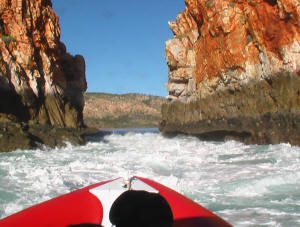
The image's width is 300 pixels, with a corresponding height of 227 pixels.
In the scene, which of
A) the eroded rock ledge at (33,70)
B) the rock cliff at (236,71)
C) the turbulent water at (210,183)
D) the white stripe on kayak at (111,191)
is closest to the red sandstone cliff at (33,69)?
the eroded rock ledge at (33,70)

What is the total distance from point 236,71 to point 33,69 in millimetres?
17232

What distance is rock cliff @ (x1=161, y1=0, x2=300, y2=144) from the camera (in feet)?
88.9

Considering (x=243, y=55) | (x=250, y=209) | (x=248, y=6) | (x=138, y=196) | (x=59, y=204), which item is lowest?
(x=250, y=209)


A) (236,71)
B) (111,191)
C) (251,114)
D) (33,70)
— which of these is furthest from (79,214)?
(33,70)

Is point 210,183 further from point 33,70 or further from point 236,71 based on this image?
point 33,70

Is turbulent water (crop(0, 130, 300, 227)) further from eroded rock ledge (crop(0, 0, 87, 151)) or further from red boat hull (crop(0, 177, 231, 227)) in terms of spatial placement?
eroded rock ledge (crop(0, 0, 87, 151))

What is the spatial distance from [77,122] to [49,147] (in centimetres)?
1894

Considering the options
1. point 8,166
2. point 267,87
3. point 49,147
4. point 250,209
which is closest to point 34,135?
point 49,147

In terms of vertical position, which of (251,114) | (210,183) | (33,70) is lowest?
(210,183)

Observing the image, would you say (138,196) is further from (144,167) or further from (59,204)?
(144,167)

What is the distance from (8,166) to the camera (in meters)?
14.6

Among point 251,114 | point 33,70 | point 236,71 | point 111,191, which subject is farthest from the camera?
point 33,70

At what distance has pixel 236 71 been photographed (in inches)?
1393

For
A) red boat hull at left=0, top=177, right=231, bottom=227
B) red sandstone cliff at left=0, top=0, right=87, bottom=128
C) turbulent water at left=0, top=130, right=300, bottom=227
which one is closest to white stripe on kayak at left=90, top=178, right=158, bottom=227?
red boat hull at left=0, top=177, right=231, bottom=227
